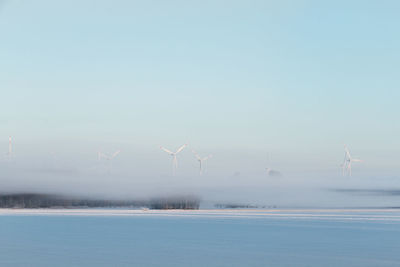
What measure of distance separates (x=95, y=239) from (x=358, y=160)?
11290 centimetres

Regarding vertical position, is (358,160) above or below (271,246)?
above

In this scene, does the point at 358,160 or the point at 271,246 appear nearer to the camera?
the point at 271,246

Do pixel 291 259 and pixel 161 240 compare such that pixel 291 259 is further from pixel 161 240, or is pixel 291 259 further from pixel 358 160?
pixel 358 160

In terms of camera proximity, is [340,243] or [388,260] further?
[340,243]

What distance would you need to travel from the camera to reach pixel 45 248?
4775 cm

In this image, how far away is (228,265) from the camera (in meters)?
36.0

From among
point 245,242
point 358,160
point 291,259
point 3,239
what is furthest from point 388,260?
point 358,160

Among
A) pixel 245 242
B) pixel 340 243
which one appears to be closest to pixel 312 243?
pixel 340 243

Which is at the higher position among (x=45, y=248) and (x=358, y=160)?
(x=358, y=160)

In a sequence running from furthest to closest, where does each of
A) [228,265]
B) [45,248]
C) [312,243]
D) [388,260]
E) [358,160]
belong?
[358,160]
[312,243]
[45,248]
[388,260]
[228,265]

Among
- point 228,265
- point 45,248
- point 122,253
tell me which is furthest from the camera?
point 45,248

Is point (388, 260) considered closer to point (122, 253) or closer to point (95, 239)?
point (122, 253)

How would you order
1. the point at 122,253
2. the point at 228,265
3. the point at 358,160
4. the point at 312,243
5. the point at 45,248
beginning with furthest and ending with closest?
the point at 358,160 < the point at 312,243 < the point at 45,248 < the point at 122,253 < the point at 228,265

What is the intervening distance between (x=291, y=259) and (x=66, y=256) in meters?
16.2
